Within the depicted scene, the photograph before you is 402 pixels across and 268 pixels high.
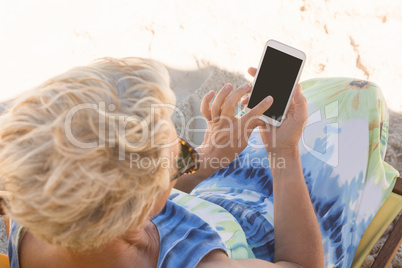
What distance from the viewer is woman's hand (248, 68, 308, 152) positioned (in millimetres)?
1302

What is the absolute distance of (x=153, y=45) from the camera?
2.74 m

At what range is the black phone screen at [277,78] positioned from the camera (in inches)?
53.0

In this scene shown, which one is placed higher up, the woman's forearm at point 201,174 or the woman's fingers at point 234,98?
the woman's fingers at point 234,98

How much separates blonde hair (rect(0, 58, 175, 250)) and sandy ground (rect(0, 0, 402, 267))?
5.40 ft

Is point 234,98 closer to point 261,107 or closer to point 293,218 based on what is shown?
point 261,107

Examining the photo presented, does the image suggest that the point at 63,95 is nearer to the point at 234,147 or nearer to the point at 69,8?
the point at 234,147

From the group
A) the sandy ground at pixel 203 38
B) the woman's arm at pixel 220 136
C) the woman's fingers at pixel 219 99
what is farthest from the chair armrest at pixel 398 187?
the sandy ground at pixel 203 38

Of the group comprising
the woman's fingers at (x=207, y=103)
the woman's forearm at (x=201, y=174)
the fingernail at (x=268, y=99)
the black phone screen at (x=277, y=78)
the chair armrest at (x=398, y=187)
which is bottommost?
the woman's forearm at (x=201, y=174)

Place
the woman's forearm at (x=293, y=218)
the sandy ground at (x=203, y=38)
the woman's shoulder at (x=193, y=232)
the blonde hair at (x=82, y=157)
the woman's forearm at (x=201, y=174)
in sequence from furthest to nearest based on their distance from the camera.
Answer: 1. the sandy ground at (x=203, y=38)
2. the woman's forearm at (x=201, y=174)
3. the woman's forearm at (x=293, y=218)
4. the woman's shoulder at (x=193, y=232)
5. the blonde hair at (x=82, y=157)

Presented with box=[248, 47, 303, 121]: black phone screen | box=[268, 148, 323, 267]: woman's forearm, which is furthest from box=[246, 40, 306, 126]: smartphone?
box=[268, 148, 323, 267]: woman's forearm

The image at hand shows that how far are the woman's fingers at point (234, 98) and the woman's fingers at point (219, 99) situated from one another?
2cm

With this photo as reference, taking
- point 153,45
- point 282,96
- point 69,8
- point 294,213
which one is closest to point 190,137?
point 153,45

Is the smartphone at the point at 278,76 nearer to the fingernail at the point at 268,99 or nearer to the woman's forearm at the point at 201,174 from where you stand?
the fingernail at the point at 268,99

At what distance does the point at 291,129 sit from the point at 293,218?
288 mm
